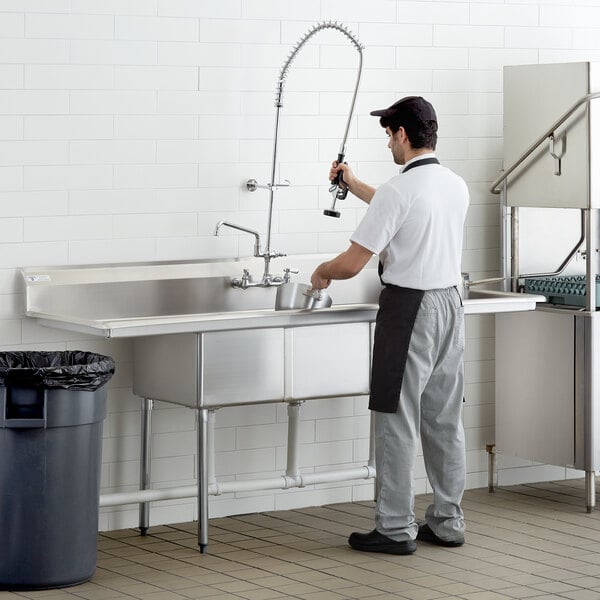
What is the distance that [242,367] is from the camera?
16.4 ft

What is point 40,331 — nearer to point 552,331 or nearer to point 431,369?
point 431,369

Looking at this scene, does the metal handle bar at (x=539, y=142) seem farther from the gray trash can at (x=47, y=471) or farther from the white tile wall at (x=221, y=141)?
the gray trash can at (x=47, y=471)

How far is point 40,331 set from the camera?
5203 millimetres

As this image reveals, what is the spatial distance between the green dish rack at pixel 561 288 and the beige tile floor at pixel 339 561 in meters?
0.90

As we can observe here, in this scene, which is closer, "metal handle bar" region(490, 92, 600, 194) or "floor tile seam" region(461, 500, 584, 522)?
"metal handle bar" region(490, 92, 600, 194)

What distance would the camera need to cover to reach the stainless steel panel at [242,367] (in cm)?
492

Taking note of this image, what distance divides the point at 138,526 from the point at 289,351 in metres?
1.02

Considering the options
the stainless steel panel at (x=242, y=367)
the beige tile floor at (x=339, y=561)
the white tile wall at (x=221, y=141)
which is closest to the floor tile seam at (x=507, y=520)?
the beige tile floor at (x=339, y=561)

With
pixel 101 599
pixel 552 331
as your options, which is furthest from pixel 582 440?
pixel 101 599

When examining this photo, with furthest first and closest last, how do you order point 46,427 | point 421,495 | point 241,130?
point 421,495 < point 241,130 < point 46,427

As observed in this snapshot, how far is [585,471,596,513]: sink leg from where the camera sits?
18.7 ft

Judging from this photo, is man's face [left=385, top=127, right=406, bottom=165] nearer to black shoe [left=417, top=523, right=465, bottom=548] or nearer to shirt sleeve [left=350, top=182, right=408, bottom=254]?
shirt sleeve [left=350, top=182, right=408, bottom=254]

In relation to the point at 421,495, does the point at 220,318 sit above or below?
above

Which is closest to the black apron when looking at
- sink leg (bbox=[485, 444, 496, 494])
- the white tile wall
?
the white tile wall
